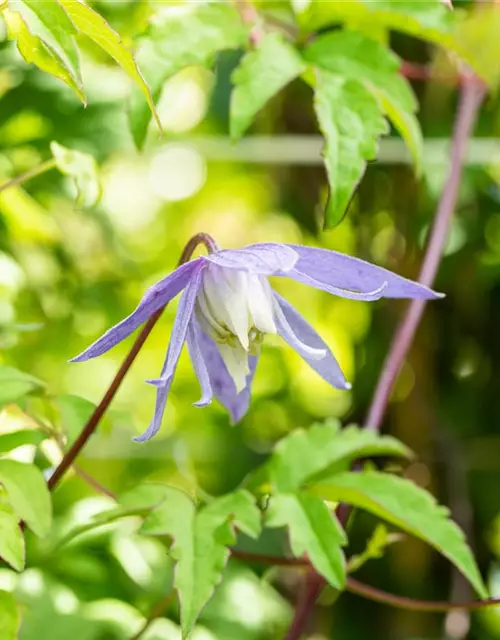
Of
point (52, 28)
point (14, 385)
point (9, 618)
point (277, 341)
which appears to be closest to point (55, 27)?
point (52, 28)

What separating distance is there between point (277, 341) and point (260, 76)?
748 mm

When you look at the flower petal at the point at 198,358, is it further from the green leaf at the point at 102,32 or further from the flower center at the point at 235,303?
the green leaf at the point at 102,32

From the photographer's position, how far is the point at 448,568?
1405 mm

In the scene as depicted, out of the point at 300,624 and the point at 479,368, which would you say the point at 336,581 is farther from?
the point at 479,368

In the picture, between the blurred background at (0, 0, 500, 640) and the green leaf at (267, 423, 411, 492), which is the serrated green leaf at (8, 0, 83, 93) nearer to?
the green leaf at (267, 423, 411, 492)

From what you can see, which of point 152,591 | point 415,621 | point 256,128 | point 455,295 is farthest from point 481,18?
point 415,621

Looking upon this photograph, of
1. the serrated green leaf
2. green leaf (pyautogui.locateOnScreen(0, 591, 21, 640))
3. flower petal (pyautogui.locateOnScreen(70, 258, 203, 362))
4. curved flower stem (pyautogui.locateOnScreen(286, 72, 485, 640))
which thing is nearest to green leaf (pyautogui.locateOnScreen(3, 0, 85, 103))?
the serrated green leaf

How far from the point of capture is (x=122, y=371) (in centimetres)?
64

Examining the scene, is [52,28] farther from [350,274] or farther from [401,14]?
[401,14]

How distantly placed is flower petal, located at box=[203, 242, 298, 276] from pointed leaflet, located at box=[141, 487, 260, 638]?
199 mm

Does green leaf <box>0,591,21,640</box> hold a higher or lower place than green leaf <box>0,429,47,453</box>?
lower

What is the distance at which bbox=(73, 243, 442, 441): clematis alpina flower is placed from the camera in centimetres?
59

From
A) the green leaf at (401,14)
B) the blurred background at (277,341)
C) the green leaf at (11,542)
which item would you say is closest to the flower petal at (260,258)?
the green leaf at (11,542)

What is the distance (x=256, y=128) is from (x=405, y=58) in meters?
0.30
